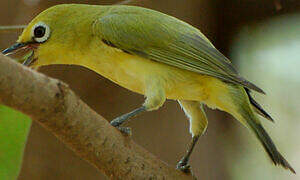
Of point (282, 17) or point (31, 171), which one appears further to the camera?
point (282, 17)

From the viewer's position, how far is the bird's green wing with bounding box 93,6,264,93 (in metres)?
2.33

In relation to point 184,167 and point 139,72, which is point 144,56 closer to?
point 139,72

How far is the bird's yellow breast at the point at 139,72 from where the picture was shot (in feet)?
7.50

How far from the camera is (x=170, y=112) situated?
3768 millimetres

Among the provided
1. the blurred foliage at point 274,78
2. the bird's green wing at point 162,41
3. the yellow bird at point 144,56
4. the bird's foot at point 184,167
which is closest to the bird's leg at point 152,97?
the yellow bird at point 144,56

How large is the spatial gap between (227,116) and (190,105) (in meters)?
1.70

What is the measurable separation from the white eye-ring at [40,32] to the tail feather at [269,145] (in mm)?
1102

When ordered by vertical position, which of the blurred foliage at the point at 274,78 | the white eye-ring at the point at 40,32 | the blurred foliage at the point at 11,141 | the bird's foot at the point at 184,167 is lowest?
the blurred foliage at the point at 274,78

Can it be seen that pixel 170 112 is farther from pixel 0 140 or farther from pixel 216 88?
pixel 0 140

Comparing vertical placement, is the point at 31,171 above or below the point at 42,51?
below

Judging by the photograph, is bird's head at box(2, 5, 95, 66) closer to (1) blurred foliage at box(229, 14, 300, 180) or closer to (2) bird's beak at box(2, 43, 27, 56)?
(2) bird's beak at box(2, 43, 27, 56)

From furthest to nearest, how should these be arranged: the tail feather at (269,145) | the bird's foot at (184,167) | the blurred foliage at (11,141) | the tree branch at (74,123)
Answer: the bird's foot at (184,167), the tail feather at (269,145), the blurred foliage at (11,141), the tree branch at (74,123)

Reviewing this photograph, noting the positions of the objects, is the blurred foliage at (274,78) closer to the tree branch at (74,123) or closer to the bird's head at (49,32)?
the bird's head at (49,32)

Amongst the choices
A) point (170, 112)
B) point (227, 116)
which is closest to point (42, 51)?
point (170, 112)
